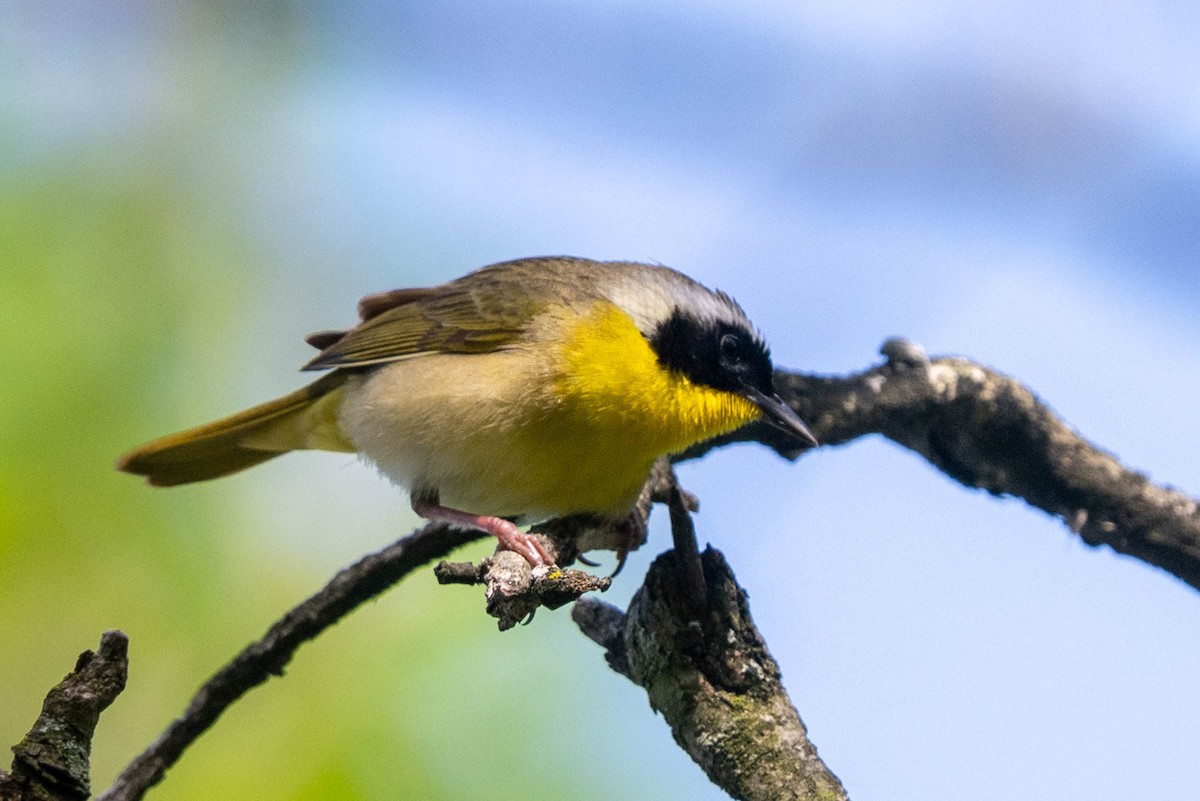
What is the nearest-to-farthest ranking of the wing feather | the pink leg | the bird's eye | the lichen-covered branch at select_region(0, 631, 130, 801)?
the lichen-covered branch at select_region(0, 631, 130, 801), the pink leg, the bird's eye, the wing feather

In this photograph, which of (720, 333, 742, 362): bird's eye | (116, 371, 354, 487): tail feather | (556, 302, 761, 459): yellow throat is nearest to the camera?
(556, 302, 761, 459): yellow throat

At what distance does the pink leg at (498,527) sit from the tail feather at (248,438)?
874 millimetres

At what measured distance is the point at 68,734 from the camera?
250cm

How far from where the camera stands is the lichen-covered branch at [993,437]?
14.8 ft

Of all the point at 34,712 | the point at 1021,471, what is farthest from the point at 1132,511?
the point at 34,712

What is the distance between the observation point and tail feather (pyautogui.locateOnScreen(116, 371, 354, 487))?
5.34 meters

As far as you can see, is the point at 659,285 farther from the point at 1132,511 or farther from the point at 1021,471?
the point at 1132,511

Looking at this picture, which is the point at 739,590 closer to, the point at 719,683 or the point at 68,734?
the point at 719,683

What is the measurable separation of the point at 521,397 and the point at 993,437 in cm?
196

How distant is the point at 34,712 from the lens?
6219mm

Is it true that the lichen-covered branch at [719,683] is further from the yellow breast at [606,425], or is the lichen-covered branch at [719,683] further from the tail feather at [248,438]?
the tail feather at [248,438]

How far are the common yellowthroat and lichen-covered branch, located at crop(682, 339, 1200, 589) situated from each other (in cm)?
32

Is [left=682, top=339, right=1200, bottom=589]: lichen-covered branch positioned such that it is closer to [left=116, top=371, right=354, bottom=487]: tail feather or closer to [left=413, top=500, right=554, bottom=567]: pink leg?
[left=413, top=500, right=554, bottom=567]: pink leg

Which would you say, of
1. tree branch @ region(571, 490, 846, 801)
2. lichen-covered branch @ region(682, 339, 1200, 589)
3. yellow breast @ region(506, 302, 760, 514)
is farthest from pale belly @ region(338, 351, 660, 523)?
lichen-covered branch @ region(682, 339, 1200, 589)
